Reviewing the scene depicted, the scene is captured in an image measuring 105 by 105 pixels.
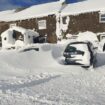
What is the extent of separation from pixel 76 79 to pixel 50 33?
31.5 meters

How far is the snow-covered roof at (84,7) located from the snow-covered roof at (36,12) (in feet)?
5.07

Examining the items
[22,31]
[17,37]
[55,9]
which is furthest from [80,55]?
[55,9]

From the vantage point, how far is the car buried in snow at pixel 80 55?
1919 cm

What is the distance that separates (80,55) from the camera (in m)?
19.3

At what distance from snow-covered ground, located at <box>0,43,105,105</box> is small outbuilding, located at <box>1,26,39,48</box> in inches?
896

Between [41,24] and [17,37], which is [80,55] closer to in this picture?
[17,37]

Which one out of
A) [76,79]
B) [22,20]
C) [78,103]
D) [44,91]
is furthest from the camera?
[22,20]

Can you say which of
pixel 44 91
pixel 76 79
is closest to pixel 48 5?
pixel 76 79

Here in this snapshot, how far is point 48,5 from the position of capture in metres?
51.1

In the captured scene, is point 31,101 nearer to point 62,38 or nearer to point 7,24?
point 62,38

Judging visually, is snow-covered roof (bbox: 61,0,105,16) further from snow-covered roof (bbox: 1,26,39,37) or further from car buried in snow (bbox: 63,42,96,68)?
car buried in snow (bbox: 63,42,96,68)

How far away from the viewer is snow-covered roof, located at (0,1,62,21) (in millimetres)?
47312

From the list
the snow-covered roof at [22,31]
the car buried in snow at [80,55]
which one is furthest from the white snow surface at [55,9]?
the car buried in snow at [80,55]

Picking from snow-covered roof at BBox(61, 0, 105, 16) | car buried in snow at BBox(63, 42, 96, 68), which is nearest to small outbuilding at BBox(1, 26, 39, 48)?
snow-covered roof at BBox(61, 0, 105, 16)
